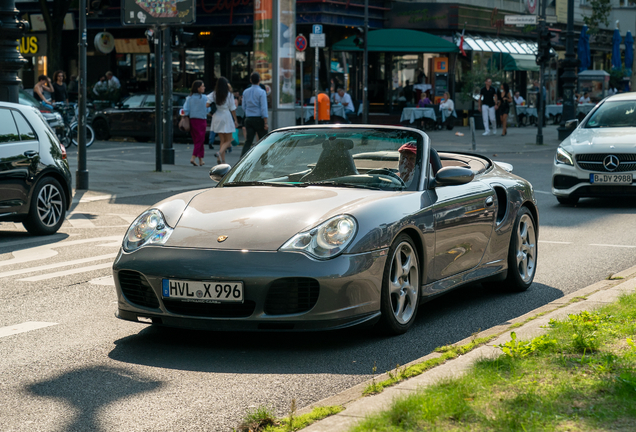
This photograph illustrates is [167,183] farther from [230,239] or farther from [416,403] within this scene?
[416,403]

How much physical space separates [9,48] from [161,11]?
5263mm

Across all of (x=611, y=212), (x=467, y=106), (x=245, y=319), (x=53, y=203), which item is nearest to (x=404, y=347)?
(x=245, y=319)

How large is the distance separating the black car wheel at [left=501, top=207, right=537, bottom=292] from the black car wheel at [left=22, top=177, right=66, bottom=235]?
18.0 ft

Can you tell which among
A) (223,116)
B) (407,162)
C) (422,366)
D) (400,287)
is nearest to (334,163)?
(407,162)

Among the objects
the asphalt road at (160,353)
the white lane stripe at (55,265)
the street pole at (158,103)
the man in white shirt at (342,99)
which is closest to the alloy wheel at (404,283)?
the asphalt road at (160,353)

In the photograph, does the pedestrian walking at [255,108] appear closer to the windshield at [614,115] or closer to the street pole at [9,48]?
the street pole at [9,48]

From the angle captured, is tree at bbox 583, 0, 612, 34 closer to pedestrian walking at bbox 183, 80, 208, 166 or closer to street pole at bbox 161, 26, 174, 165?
street pole at bbox 161, 26, 174, 165

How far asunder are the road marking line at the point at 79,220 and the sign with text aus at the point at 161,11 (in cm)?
681

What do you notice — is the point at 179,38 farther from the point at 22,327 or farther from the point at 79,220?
the point at 22,327

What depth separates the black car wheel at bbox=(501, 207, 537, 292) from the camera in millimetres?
7344

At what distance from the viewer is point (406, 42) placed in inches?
1470

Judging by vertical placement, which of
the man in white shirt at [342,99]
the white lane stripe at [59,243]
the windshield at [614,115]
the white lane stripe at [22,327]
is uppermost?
the man in white shirt at [342,99]

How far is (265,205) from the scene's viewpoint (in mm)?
5641

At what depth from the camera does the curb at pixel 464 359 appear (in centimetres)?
376
